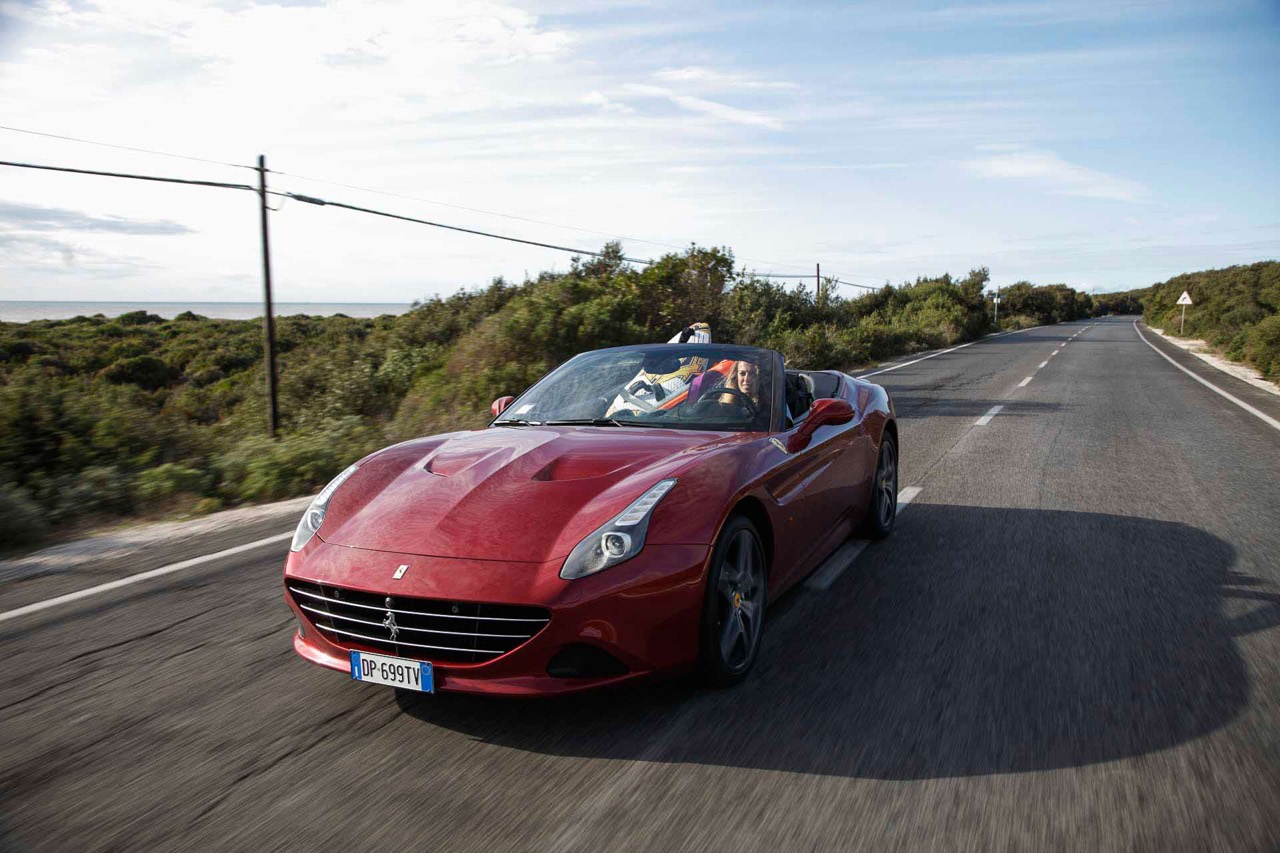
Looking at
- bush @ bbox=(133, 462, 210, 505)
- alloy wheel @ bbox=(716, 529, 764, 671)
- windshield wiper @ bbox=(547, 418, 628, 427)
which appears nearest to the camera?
alloy wheel @ bbox=(716, 529, 764, 671)

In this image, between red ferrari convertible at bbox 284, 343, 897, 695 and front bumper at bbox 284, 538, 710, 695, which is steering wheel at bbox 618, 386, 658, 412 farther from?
front bumper at bbox 284, 538, 710, 695

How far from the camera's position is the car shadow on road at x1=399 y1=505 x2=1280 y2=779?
302cm

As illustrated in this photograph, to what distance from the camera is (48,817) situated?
103 inches

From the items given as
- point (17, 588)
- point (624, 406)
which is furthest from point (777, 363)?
point (17, 588)

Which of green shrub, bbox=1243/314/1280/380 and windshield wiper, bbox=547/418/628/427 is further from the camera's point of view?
green shrub, bbox=1243/314/1280/380

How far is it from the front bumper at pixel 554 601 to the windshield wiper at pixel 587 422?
51.2 inches

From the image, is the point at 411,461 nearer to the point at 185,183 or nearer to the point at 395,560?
the point at 395,560

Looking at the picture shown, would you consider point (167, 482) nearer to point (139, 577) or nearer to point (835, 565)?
point (139, 577)

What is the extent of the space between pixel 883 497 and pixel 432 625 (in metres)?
3.82

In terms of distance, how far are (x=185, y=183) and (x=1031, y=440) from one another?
1131 centimetres

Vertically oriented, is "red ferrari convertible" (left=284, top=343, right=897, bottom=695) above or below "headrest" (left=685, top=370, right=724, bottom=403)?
below

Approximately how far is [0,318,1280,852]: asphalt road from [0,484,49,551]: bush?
1.17 meters

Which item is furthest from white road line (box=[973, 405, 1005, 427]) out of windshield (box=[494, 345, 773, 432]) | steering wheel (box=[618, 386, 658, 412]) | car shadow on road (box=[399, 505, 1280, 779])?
steering wheel (box=[618, 386, 658, 412])

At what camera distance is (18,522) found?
612 cm
